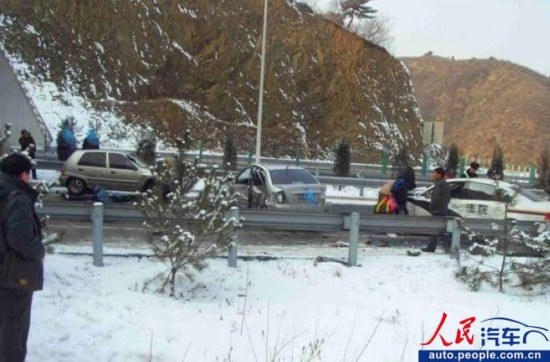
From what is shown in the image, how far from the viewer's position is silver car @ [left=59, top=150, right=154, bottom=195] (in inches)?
736

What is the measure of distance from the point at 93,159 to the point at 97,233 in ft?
37.6

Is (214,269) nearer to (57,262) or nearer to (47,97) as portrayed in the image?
(57,262)

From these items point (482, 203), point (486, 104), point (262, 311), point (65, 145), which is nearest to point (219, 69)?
point (65, 145)

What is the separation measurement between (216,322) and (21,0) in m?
35.2

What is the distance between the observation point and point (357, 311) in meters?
6.57

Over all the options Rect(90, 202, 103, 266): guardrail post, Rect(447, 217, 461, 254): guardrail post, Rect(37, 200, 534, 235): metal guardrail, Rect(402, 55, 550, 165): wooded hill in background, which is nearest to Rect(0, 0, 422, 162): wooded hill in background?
Rect(37, 200, 534, 235): metal guardrail

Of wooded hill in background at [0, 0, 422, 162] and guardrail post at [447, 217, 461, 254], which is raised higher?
wooded hill in background at [0, 0, 422, 162]

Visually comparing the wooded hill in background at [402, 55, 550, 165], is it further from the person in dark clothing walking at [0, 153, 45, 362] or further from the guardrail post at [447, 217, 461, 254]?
the person in dark clothing walking at [0, 153, 45, 362]

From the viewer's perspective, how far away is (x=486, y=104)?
361ft

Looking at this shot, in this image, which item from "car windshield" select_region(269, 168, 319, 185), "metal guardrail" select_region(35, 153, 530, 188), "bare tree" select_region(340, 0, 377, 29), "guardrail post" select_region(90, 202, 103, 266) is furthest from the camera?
"bare tree" select_region(340, 0, 377, 29)

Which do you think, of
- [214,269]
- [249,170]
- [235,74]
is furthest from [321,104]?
[214,269]

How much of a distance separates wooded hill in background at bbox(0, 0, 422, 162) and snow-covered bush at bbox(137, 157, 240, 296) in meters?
29.5

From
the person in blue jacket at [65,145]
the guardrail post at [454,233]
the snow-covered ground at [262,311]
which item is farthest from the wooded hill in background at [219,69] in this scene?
the snow-covered ground at [262,311]

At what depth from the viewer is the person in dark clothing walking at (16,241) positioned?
4176 mm
